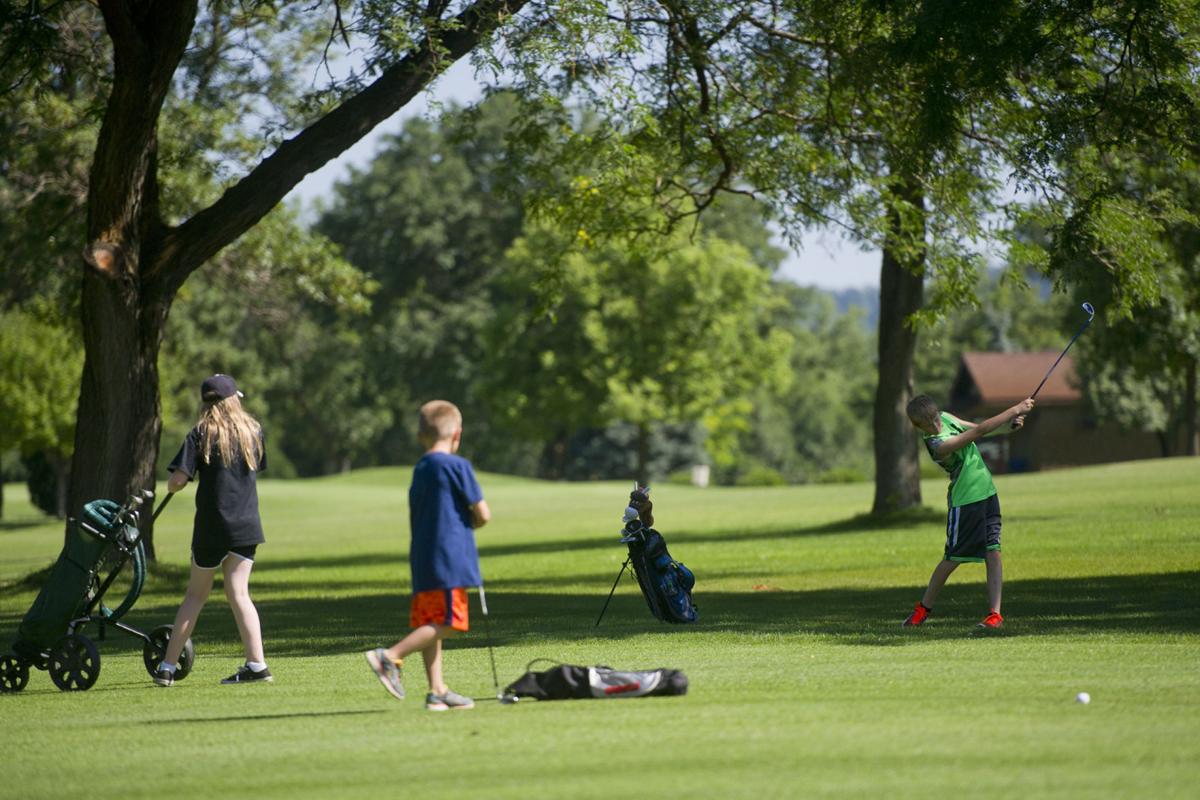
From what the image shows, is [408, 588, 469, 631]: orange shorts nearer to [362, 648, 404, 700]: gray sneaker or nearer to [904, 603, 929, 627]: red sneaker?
[362, 648, 404, 700]: gray sneaker

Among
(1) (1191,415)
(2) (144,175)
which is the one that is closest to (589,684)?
(2) (144,175)

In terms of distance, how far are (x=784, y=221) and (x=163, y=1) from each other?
796 cm

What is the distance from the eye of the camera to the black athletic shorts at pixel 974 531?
12.0 m

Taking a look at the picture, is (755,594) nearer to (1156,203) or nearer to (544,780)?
(1156,203)

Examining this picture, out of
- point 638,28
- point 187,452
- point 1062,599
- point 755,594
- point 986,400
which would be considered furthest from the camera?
point 986,400

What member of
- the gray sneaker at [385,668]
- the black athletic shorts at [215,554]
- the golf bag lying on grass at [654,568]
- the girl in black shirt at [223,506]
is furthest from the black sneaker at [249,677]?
the golf bag lying on grass at [654,568]

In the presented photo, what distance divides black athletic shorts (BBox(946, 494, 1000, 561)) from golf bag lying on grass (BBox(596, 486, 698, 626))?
240 cm

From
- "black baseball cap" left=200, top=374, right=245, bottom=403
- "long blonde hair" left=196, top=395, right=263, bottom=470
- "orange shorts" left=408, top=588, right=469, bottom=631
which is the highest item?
"black baseball cap" left=200, top=374, right=245, bottom=403

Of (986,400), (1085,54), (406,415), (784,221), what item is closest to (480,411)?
(406,415)

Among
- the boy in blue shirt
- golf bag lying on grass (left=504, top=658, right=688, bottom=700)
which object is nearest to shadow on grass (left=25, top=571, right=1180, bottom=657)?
golf bag lying on grass (left=504, top=658, right=688, bottom=700)

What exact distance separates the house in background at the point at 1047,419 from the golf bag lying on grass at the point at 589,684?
65.0m

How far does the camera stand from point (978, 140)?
18594 millimetres

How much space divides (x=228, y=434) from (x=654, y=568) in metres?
4.64

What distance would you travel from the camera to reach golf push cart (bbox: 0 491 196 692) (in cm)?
1023
